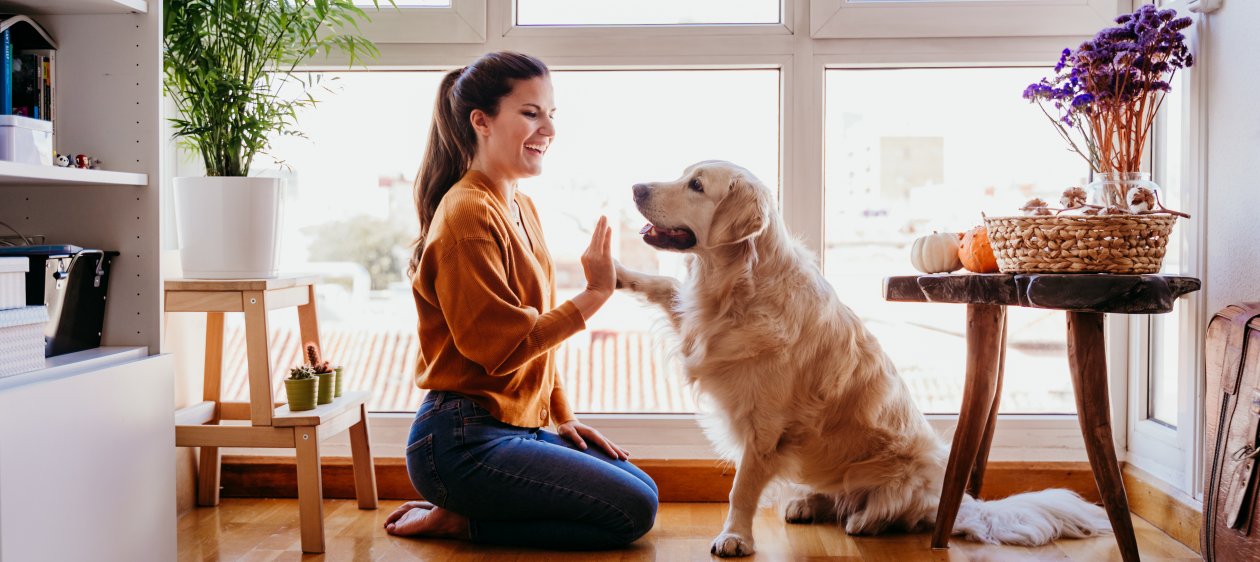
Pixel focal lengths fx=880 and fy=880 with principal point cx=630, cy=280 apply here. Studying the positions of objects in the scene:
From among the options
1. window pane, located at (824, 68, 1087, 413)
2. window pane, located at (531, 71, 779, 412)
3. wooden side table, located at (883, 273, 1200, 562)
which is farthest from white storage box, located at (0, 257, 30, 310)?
window pane, located at (824, 68, 1087, 413)

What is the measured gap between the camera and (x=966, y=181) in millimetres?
2705

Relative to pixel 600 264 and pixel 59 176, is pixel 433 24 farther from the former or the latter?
pixel 59 176

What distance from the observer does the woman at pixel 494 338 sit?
1965mm

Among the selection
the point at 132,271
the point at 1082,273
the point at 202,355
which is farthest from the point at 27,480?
the point at 1082,273

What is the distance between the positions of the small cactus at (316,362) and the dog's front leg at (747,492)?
3.51 feet

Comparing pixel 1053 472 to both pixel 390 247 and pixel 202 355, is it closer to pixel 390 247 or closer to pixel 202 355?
pixel 390 247

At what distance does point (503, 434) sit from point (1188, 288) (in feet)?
4.83

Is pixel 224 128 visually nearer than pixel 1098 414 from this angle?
No

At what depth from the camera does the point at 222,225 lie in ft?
6.91

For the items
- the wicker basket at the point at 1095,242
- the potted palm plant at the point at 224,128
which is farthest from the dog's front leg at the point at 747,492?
the potted palm plant at the point at 224,128

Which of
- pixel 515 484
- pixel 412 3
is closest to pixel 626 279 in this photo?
pixel 515 484

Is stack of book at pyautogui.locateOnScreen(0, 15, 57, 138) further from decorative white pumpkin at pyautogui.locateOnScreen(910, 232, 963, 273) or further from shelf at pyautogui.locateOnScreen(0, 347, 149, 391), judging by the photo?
decorative white pumpkin at pyautogui.locateOnScreen(910, 232, 963, 273)

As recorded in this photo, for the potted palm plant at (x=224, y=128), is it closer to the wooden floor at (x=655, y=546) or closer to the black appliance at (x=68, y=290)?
the black appliance at (x=68, y=290)

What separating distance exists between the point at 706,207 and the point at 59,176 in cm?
128
